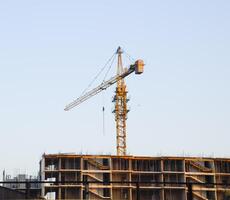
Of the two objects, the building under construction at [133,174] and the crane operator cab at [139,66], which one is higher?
the crane operator cab at [139,66]

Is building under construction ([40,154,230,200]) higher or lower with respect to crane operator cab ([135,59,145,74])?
lower

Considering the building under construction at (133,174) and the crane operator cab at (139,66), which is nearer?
the building under construction at (133,174)

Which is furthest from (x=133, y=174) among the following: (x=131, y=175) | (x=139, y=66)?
(x=139, y=66)

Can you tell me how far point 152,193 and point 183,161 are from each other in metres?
11.2

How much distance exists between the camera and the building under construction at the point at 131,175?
3949 inches

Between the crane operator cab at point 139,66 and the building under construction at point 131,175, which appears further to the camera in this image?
the crane operator cab at point 139,66

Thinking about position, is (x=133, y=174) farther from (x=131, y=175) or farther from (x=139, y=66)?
(x=139, y=66)

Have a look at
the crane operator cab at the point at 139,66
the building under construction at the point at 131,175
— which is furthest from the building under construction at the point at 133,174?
the crane operator cab at the point at 139,66

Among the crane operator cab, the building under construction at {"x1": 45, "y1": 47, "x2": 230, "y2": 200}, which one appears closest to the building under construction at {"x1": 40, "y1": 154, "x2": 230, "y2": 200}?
the building under construction at {"x1": 45, "y1": 47, "x2": 230, "y2": 200}

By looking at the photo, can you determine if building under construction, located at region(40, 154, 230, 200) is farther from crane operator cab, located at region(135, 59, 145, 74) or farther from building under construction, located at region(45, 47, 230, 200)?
crane operator cab, located at region(135, 59, 145, 74)

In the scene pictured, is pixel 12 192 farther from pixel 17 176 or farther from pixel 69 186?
pixel 17 176

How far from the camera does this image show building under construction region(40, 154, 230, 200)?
329 ft

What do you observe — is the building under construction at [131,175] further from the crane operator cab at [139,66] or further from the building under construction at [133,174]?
the crane operator cab at [139,66]

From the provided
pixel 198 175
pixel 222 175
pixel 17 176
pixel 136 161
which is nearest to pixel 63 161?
pixel 136 161
